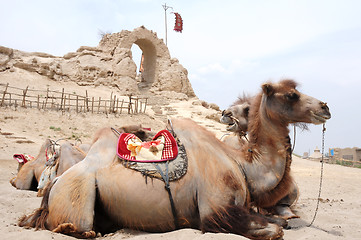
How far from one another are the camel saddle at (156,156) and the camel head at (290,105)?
3.56 ft

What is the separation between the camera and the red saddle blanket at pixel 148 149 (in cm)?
301

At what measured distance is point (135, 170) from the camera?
2.94m

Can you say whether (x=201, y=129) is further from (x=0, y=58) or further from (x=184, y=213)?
(x=0, y=58)

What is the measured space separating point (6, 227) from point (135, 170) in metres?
1.46

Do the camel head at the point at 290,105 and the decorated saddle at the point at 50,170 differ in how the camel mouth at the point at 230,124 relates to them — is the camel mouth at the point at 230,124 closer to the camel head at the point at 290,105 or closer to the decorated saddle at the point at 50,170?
the camel head at the point at 290,105

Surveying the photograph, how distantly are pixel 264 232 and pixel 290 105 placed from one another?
1.34m

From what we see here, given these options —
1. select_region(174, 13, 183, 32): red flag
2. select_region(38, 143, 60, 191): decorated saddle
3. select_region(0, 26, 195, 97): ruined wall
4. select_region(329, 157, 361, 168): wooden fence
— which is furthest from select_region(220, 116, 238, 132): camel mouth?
select_region(174, 13, 183, 32): red flag

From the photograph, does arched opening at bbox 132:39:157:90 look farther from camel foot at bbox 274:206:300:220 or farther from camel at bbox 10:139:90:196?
camel foot at bbox 274:206:300:220

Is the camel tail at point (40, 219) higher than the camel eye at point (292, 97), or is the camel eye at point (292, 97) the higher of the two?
the camel eye at point (292, 97)

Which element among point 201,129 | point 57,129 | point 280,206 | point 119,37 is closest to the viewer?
point 201,129

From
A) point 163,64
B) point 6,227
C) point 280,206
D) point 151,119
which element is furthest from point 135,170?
point 163,64

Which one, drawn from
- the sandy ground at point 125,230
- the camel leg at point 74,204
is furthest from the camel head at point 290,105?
the camel leg at point 74,204

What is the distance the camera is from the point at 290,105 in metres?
3.26

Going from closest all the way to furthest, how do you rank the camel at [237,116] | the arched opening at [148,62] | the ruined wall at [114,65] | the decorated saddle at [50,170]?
the camel at [237,116], the decorated saddle at [50,170], the ruined wall at [114,65], the arched opening at [148,62]
